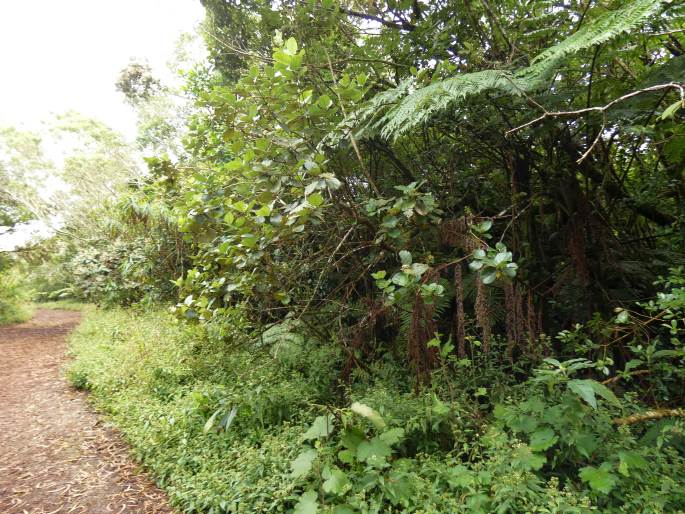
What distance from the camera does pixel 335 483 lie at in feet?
6.63

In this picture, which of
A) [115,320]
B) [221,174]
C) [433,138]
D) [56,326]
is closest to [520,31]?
[433,138]

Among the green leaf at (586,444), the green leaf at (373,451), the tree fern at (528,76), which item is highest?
A: the tree fern at (528,76)

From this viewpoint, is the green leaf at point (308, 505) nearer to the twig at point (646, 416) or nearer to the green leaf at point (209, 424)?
the green leaf at point (209, 424)

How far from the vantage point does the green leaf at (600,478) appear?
1.70 metres

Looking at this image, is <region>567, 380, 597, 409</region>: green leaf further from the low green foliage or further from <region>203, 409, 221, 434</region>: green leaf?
the low green foliage

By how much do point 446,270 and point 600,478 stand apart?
4.92 feet

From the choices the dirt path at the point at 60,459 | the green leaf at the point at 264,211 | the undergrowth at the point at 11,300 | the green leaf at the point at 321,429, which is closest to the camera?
the green leaf at the point at 321,429

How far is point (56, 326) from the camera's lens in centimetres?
1049

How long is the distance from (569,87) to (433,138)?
3.67ft

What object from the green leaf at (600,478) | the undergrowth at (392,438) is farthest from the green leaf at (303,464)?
the green leaf at (600,478)

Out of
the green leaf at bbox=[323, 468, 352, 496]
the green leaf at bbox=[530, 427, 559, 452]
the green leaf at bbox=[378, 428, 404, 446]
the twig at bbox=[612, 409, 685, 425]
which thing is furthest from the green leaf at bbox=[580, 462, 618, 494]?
the green leaf at bbox=[323, 468, 352, 496]

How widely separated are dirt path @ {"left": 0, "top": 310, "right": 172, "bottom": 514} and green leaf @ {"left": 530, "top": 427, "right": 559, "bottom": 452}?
2385 millimetres

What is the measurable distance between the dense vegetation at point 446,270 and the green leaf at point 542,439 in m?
0.01

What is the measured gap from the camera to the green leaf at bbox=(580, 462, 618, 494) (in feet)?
5.57
